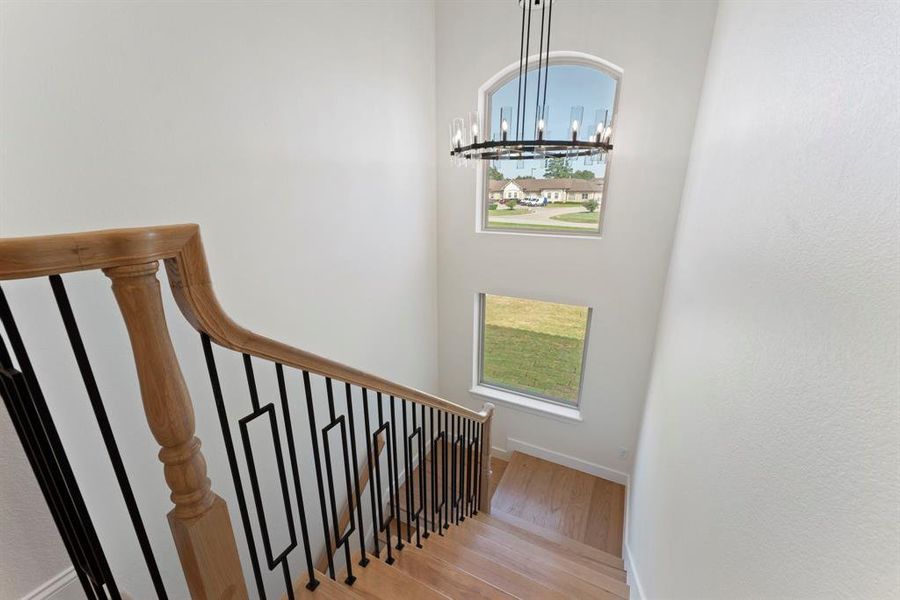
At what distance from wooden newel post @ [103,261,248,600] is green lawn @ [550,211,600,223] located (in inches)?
144

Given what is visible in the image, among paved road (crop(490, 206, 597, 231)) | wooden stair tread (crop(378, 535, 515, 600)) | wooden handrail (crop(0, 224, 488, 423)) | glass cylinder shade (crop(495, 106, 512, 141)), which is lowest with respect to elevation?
wooden stair tread (crop(378, 535, 515, 600))

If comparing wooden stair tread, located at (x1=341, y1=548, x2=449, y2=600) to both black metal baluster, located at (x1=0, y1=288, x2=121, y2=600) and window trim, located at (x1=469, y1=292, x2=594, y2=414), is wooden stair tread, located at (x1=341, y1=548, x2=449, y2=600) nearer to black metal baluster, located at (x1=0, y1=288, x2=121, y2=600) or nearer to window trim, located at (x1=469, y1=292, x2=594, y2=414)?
black metal baluster, located at (x1=0, y1=288, x2=121, y2=600)

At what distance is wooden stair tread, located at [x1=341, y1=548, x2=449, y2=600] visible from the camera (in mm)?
1509

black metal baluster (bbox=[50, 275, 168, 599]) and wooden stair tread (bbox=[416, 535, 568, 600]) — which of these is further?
wooden stair tread (bbox=[416, 535, 568, 600])

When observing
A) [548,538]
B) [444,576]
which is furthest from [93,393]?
[548,538]

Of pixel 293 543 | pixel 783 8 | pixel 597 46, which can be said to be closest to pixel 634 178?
pixel 597 46

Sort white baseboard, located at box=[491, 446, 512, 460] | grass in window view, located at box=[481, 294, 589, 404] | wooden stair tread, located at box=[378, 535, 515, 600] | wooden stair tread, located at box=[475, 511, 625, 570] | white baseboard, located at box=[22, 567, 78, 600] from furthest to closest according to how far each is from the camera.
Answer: white baseboard, located at box=[491, 446, 512, 460] → grass in window view, located at box=[481, 294, 589, 404] → wooden stair tread, located at box=[475, 511, 625, 570] → wooden stair tread, located at box=[378, 535, 515, 600] → white baseboard, located at box=[22, 567, 78, 600]

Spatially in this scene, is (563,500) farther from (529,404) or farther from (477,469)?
(477,469)

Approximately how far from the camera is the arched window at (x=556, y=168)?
11.0 ft

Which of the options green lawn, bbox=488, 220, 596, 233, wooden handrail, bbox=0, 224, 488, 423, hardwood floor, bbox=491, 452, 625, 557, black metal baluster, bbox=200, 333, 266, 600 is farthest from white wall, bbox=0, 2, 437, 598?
hardwood floor, bbox=491, 452, 625, 557

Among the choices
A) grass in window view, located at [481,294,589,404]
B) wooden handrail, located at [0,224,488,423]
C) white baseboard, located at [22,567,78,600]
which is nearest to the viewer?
wooden handrail, located at [0,224,488,423]

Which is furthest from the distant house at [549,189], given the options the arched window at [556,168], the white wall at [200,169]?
the white wall at [200,169]

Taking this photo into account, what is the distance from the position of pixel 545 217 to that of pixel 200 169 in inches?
120

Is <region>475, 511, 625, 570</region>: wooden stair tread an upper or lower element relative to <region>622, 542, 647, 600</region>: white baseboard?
lower
